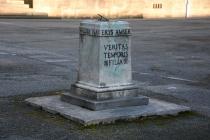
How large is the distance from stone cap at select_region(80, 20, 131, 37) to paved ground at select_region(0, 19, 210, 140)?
1.30 m

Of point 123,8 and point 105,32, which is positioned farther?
point 123,8

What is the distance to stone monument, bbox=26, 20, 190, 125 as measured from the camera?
8.07 m

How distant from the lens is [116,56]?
8305mm

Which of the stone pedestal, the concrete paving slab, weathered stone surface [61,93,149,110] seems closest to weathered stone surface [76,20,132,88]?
the stone pedestal

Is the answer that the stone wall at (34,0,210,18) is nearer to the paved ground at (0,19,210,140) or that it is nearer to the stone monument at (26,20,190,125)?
the paved ground at (0,19,210,140)

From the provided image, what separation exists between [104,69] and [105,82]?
186 mm

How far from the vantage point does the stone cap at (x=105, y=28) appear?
26.5 ft

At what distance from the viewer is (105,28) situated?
809 cm

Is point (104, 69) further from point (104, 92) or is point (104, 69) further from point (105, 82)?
point (104, 92)

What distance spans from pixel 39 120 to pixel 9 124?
17.2 inches

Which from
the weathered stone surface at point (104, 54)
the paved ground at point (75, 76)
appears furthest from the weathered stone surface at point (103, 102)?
the paved ground at point (75, 76)

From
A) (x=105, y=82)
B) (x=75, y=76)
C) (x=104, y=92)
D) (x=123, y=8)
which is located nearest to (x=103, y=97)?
(x=104, y=92)

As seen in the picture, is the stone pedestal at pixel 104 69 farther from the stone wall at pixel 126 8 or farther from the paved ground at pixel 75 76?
the stone wall at pixel 126 8

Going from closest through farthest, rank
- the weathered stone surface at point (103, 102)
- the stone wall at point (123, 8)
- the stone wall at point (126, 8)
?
the weathered stone surface at point (103, 102) < the stone wall at point (123, 8) < the stone wall at point (126, 8)
